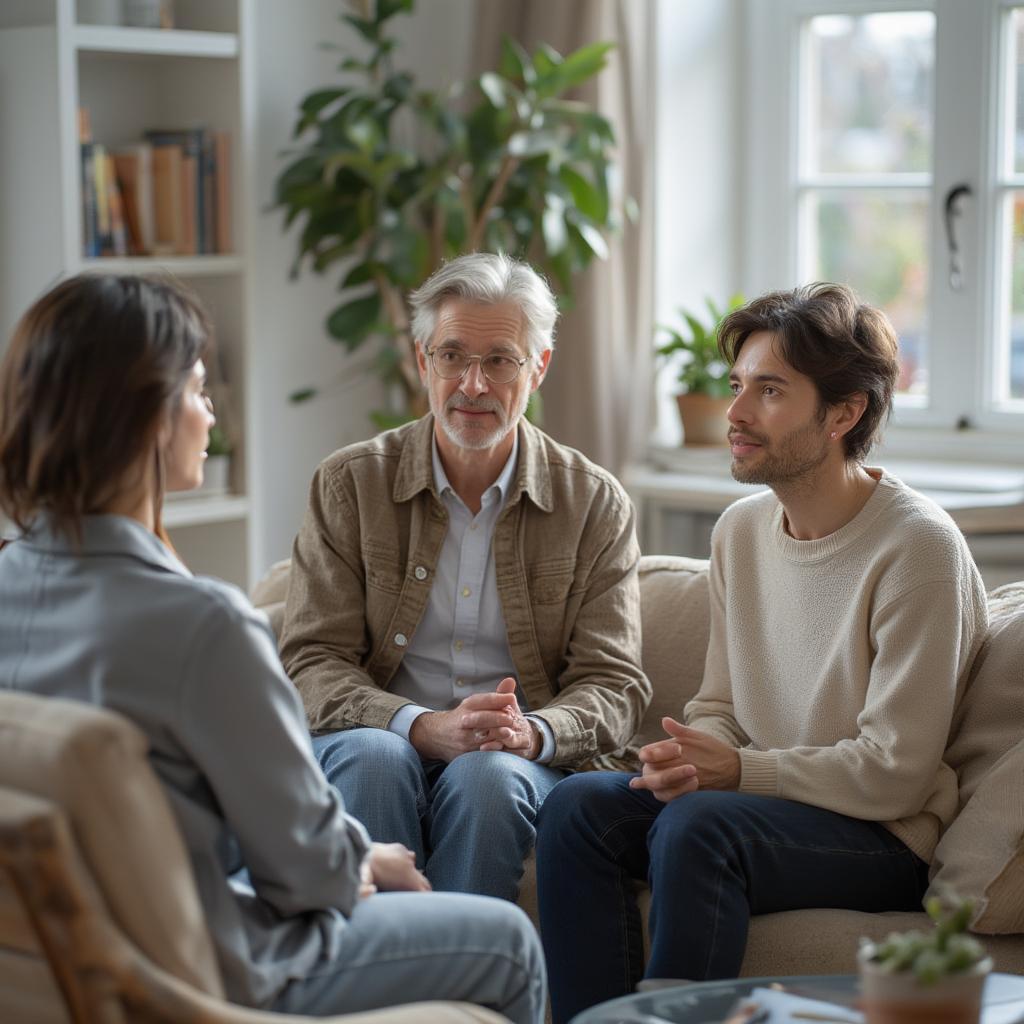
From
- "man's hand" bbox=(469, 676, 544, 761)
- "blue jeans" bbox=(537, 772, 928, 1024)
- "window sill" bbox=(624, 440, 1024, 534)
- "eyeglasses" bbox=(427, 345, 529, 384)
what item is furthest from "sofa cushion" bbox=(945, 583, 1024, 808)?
"window sill" bbox=(624, 440, 1024, 534)

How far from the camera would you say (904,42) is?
4.17 m

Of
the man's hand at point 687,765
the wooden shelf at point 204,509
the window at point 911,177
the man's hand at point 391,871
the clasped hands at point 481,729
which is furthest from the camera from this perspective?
the window at point 911,177

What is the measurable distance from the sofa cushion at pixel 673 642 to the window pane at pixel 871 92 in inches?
78.2

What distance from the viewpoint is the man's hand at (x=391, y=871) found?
1.84 meters

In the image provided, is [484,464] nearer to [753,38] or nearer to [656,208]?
[656,208]

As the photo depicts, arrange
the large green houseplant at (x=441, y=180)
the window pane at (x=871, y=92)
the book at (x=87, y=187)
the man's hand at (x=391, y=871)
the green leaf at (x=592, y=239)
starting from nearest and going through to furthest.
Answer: the man's hand at (x=391, y=871)
the book at (x=87, y=187)
the large green houseplant at (x=441, y=180)
the green leaf at (x=592, y=239)
the window pane at (x=871, y=92)

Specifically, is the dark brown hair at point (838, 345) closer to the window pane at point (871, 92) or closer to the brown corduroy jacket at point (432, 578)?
the brown corduroy jacket at point (432, 578)

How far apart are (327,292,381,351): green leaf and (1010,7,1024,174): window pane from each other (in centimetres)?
166

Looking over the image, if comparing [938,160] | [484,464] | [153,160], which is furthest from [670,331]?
[484,464]

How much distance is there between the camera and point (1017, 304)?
162 inches

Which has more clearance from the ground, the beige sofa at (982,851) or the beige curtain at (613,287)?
the beige curtain at (613,287)

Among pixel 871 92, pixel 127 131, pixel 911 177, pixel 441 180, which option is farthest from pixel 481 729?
pixel 871 92

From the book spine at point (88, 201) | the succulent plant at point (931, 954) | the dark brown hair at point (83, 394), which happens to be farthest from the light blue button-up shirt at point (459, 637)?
the book spine at point (88, 201)

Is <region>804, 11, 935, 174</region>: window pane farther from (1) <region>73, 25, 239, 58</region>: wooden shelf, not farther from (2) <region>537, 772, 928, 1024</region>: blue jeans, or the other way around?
(2) <region>537, 772, 928, 1024</region>: blue jeans
